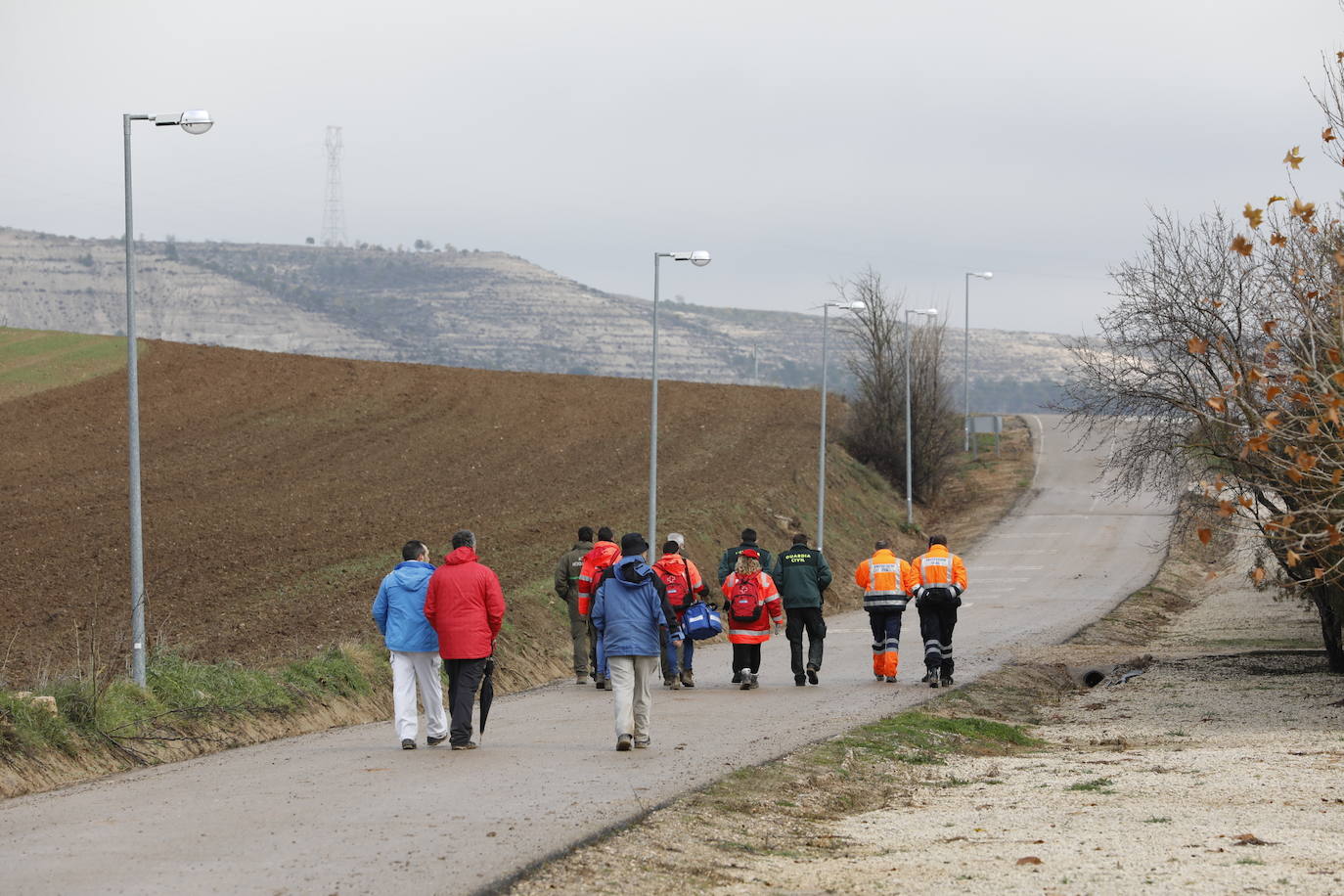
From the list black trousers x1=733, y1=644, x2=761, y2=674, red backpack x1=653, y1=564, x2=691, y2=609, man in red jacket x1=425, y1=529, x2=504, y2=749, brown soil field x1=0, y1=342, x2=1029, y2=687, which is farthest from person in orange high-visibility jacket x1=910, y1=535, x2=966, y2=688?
man in red jacket x1=425, y1=529, x2=504, y2=749

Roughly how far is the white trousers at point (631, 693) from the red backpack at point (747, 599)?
510 cm

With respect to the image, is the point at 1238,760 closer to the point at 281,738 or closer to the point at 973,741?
the point at 973,741

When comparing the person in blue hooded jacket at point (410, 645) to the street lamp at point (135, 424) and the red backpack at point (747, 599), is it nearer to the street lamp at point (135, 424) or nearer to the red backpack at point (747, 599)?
the street lamp at point (135, 424)

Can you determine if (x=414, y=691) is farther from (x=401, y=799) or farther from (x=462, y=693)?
(x=401, y=799)

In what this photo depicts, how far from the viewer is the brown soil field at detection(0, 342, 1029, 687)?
80.9 ft

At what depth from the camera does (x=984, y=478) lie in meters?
Result: 71.3

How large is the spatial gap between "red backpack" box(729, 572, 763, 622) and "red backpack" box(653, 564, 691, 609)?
0.58 meters

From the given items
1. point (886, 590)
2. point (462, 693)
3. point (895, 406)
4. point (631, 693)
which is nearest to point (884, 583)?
point (886, 590)

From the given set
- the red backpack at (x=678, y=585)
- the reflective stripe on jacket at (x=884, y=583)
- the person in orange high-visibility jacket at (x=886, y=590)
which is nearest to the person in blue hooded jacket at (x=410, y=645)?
the red backpack at (x=678, y=585)

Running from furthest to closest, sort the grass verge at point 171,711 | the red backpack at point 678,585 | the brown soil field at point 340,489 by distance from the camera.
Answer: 1. the brown soil field at point 340,489
2. the red backpack at point 678,585
3. the grass verge at point 171,711

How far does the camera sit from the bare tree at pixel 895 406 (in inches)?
2506

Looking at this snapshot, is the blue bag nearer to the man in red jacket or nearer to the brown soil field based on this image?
the brown soil field

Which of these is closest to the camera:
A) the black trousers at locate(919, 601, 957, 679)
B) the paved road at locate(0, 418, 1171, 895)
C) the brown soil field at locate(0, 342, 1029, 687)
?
the paved road at locate(0, 418, 1171, 895)

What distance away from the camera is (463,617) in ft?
45.3
